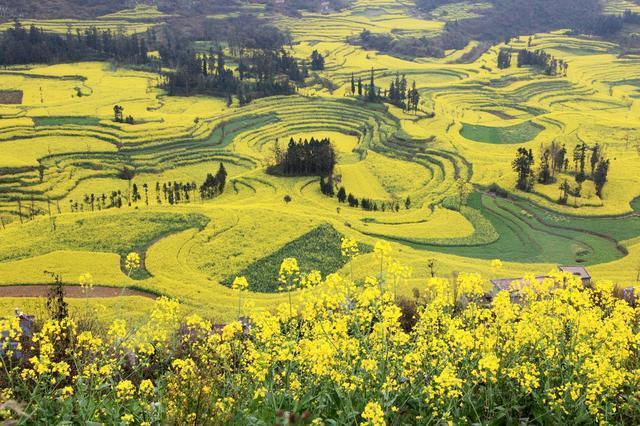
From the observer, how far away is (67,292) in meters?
34.3

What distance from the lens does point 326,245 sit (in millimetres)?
41031

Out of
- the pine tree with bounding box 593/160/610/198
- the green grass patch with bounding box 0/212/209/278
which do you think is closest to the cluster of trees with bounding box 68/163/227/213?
the green grass patch with bounding box 0/212/209/278

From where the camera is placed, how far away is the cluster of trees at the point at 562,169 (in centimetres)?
5375

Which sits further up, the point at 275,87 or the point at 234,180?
the point at 275,87

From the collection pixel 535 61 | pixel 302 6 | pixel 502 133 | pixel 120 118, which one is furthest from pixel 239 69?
pixel 302 6

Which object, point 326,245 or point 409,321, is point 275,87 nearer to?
point 326,245

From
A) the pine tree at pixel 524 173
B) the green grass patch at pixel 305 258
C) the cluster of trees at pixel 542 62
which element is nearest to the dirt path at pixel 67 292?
the green grass patch at pixel 305 258

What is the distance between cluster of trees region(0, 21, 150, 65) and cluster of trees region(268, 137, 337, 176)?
6493cm

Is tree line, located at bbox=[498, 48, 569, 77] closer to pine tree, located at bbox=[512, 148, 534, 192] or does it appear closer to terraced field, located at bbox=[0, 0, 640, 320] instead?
terraced field, located at bbox=[0, 0, 640, 320]

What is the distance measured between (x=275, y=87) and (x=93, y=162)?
36.1 metres

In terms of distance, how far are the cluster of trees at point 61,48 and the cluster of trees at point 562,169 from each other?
8057 centimetres

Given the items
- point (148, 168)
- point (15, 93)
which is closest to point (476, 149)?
point (148, 168)

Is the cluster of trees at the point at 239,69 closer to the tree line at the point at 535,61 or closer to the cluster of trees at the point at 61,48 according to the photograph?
the cluster of trees at the point at 61,48

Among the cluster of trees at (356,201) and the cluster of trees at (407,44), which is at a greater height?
the cluster of trees at (407,44)
